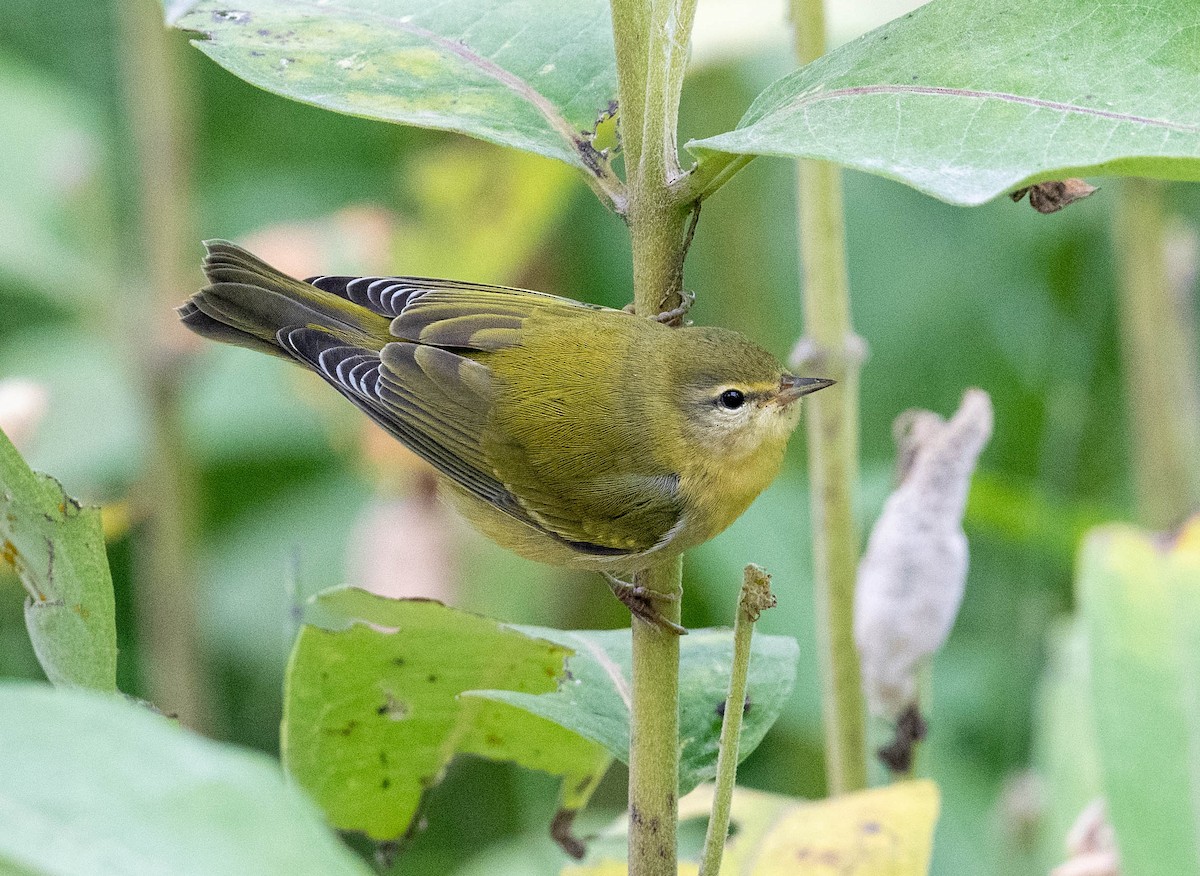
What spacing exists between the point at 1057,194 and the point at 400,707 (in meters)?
0.60

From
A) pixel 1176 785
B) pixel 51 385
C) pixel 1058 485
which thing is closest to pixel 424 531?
pixel 51 385

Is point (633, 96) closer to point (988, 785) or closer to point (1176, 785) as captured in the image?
point (1176, 785)

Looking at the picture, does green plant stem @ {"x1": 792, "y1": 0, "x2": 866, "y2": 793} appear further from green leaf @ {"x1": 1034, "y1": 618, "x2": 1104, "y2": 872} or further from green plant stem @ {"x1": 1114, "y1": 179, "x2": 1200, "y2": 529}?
green plant stem @ {"x1": 1114, "y1": 179, "x2": 1200, "y2": 529}

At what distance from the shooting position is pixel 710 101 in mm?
2730

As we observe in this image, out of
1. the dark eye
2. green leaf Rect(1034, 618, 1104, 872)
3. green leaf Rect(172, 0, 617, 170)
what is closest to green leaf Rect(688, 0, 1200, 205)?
green leaf Rect(172, 0, 617, 170)

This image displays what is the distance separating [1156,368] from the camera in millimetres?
1966

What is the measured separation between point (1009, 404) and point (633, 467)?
143 cm

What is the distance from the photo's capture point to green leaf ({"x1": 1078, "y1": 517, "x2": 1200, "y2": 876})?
3.65 ft

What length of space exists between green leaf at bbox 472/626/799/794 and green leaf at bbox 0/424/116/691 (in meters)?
0.26

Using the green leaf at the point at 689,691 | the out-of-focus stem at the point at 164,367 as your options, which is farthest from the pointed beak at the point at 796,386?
the out-of-focus stem at the point at 164,367

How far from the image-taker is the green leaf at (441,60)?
0.91 m

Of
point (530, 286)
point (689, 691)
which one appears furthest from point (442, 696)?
point (530, 286)

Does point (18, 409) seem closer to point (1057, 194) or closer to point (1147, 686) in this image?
point (1057, 194)

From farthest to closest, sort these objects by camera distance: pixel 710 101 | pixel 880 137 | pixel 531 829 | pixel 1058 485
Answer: pixel 710 101 < pixel 1058 485 < pixel 531 829 < pixel 880 137
